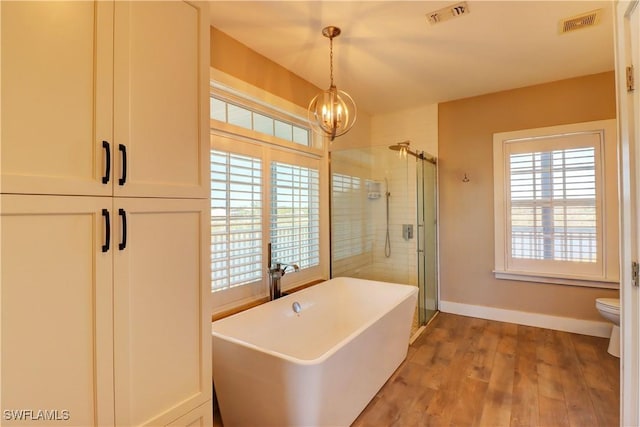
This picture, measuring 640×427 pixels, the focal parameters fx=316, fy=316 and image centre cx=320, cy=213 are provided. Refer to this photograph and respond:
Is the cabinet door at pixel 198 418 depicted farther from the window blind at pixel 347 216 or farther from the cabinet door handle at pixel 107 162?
the window blind at pixel 347 216

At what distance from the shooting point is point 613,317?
2.83 metres

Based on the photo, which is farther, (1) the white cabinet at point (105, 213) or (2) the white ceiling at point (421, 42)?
(2) the white ceiling at point (421, 42)

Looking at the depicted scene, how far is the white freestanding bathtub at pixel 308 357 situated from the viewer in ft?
5.21

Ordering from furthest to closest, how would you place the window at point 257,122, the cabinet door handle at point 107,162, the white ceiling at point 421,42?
the window at point 257,122 < the white ceiling at point 421,42 < the cabinet door handle at point 107,162

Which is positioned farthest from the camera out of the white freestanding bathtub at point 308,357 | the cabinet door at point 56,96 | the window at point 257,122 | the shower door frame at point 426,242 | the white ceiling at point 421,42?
the shower door frame at point 426,242

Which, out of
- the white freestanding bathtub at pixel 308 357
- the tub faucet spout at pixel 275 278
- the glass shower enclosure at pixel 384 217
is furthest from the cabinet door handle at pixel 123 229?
the glass shower enclosure at pixel 384 217

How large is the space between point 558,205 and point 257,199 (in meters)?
3.17

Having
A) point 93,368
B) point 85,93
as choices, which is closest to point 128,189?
point 85,93

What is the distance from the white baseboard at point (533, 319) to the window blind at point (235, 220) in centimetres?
268

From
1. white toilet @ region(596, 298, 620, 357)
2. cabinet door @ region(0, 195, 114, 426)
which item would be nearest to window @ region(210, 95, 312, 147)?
cabinet door @ region(0, 195, 114, 426)

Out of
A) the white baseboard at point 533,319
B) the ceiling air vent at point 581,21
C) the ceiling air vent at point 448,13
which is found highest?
the ceiling air vent at point 581,21

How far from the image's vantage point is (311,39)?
2.52m

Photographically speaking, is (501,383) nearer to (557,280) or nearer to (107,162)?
(557,280)

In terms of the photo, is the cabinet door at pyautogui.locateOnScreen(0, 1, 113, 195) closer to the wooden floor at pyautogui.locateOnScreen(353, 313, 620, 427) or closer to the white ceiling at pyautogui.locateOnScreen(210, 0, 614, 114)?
the white ceiling at pyautogui.locateOnScreen(210, 0, 614, 114)
